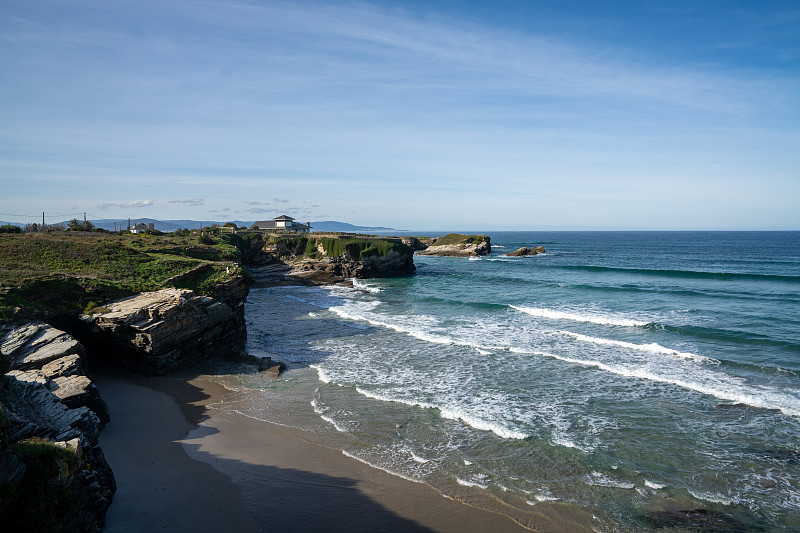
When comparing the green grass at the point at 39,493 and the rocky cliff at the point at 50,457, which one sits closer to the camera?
the green grass at the point at 39,493

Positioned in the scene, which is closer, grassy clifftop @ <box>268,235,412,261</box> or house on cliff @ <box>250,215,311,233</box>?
grassy clifftop @ <box>268,235,412,261</box>

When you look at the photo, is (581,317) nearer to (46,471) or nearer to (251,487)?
(251,487)

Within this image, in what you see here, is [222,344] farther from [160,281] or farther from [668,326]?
[668,326]

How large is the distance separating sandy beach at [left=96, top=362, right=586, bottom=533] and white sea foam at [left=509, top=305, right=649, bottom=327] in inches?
856

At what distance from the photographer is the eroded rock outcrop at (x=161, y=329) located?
1838cm

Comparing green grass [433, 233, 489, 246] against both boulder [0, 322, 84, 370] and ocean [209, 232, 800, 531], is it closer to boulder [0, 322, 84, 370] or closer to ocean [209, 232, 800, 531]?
ocean [209, 232, 800, 531]

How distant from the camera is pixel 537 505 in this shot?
10.7m

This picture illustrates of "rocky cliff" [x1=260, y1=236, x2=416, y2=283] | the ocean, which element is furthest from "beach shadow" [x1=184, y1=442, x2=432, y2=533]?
"rocky cliff" [x1=260, y1=236, x2=416, y2=283]

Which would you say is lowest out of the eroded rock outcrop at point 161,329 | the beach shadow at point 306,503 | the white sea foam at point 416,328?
the beach shadow at point 306,503

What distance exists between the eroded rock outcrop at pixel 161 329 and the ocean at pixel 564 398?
262 cm

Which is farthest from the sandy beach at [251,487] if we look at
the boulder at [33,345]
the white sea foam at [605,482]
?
the boulder at [33,345]

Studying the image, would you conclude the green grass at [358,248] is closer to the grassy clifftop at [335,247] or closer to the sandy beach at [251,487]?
the grassy clifftop at [335,247]

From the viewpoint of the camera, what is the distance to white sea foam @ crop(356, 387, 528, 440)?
1426 centimetres

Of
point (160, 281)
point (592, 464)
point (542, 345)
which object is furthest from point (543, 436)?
point (160, 281)
